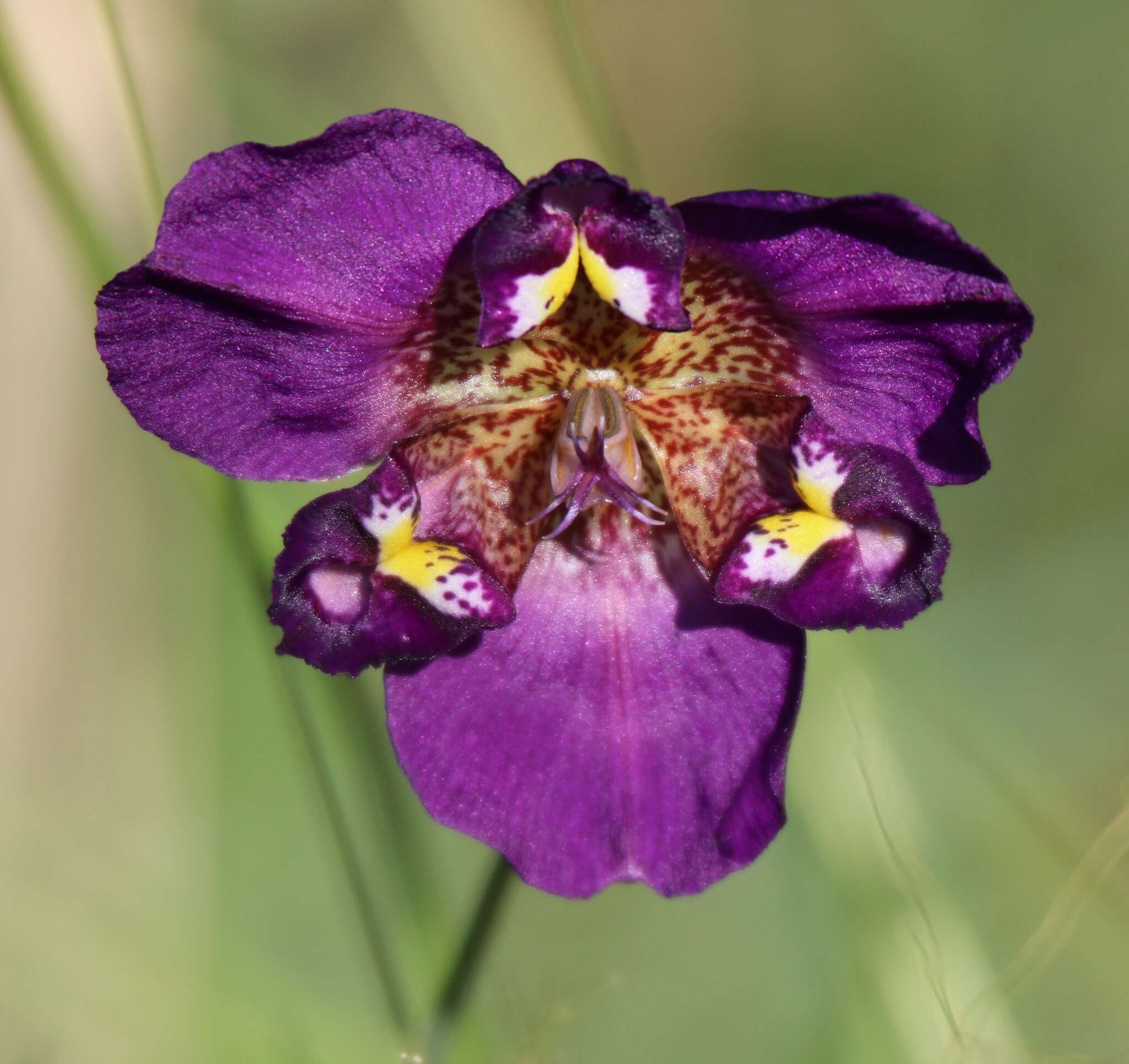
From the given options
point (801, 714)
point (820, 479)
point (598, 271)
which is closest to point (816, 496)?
point (820, 479)

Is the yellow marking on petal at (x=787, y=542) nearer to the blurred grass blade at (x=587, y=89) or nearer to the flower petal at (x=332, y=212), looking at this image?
the flower petal at (x=332, y=212)

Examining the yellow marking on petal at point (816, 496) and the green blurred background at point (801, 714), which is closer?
the yellow marking on petal at point (816, 496)

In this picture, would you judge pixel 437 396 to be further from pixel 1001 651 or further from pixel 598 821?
pixel 1001 651

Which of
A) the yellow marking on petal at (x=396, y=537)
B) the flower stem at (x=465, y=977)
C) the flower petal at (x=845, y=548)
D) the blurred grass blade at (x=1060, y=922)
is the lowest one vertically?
the blurred grass blade at (x=1060, y=922)

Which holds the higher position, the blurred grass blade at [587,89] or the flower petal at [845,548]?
the blurred grass blade at [587,89]

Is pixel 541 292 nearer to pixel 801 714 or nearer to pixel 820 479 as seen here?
pixel 820 479

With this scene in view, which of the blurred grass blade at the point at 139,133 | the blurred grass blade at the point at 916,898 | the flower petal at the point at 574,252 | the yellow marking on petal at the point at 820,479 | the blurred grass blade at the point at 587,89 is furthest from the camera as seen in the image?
the blurred grass blade at the point at 587,89

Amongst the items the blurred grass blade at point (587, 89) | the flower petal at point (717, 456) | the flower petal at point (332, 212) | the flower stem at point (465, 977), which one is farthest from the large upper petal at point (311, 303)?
the blurred grass blade at point (587, 89)

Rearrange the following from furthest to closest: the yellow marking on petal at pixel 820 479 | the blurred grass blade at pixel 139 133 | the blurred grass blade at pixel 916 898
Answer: the blurred grass blade at pixel 916 898 → the blurred grass blade at pixel 139 133 → the yellow marking on petal at pixel 820 479
